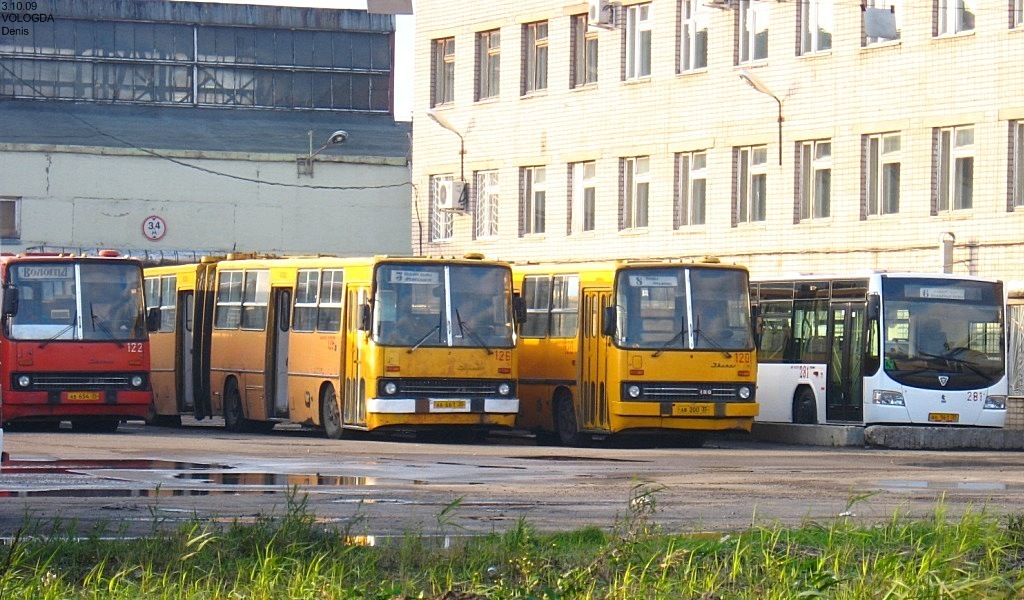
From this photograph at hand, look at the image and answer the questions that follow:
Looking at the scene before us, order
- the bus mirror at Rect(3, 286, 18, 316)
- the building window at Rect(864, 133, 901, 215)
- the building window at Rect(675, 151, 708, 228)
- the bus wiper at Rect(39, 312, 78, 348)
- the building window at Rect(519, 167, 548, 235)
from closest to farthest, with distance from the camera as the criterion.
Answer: the bus mirror at Rect(3, 286, 18, 316) → the bus wiper at Rect(39, 312, 78, 348) → the building window at Rect(864, 133, 901, 215) → the building window at Rect(675, 151, 708, 228) → the building window at Rect(519, 167, 548, 235)

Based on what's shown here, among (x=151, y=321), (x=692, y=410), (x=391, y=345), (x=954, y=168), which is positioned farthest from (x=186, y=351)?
(x=954, y=168)

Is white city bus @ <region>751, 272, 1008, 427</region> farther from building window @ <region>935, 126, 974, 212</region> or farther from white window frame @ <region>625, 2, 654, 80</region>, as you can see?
white window frame @ <region>625, 2, 654, 80</region>

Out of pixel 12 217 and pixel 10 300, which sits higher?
pixel 12 217

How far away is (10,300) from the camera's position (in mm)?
28203

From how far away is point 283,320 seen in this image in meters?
30.9

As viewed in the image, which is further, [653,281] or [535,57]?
[535,57]

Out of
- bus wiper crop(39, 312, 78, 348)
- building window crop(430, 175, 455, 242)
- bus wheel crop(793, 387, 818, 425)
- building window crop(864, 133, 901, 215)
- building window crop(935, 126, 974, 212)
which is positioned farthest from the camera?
building window crop(430, 175, 455, 242)

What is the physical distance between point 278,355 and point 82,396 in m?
3.07

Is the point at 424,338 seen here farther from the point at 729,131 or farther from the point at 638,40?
the point at 638,40

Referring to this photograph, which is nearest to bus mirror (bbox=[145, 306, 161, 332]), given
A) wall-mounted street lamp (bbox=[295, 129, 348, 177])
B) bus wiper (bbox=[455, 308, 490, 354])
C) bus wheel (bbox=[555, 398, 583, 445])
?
bus wiper (bbox=[455, 308, 490, 354])

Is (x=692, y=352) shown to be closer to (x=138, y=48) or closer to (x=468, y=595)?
(x=468, y=595)

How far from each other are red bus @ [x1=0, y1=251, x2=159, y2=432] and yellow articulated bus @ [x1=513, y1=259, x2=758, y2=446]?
666 cm

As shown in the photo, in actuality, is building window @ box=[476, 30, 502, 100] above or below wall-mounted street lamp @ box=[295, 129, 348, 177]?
above

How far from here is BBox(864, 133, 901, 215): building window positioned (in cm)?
3809
